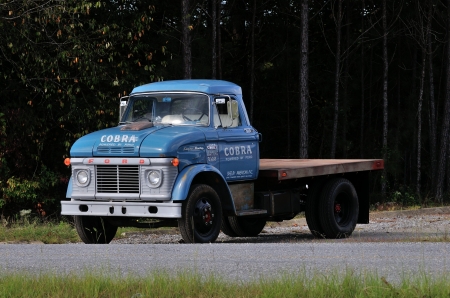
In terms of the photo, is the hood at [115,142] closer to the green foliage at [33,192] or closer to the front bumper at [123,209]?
the front bumper at [123,209]

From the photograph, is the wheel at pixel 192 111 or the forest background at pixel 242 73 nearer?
the wheel at pixel 192 111

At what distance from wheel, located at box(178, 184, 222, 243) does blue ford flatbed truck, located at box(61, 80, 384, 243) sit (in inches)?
0.6

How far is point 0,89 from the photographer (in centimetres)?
2472

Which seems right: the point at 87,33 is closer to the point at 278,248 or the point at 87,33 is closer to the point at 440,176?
the point at 278,248

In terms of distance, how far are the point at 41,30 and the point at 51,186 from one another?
201 inches

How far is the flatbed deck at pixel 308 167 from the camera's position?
51.5 ft

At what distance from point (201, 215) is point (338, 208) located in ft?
12.7

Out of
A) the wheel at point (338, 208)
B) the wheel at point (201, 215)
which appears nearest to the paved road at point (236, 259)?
the wheel at point (201, 215)

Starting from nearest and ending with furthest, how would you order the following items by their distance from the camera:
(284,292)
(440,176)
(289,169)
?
1. (284,292)
2. (289,169)
3. (440,176)

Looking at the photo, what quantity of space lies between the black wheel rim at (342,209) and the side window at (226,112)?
300 centimetres

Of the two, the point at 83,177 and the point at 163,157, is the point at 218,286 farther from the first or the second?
the point at 83,177

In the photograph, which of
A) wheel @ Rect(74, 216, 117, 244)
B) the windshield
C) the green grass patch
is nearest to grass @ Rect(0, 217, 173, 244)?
the green grass patch

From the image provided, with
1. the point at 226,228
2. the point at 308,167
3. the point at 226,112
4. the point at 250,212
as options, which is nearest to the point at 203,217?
the point at 250,212

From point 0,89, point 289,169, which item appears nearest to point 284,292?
point 289,169
